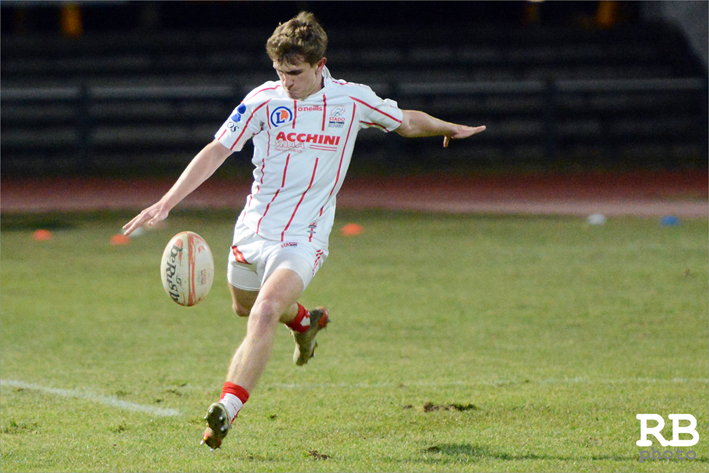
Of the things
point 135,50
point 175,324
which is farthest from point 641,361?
point 135,50

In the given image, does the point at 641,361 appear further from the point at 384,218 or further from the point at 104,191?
the point at 104,191

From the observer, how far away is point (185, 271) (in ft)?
18.2

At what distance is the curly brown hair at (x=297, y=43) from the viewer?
5.18 meters

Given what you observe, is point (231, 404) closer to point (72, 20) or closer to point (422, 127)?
point (422, 127)

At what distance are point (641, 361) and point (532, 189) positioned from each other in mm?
12382

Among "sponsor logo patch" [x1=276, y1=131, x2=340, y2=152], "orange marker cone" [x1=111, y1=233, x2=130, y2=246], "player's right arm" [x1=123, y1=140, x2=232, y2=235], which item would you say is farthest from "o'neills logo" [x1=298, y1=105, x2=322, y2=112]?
"orange marker cone" [x1=111, y1=233, x2=130, y2=246]

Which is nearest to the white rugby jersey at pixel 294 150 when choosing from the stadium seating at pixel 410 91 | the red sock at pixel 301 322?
the red sock at pixel 301 322

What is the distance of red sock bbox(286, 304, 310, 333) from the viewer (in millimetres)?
6164

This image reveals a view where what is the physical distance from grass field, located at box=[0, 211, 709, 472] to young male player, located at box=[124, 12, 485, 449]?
2.97ft

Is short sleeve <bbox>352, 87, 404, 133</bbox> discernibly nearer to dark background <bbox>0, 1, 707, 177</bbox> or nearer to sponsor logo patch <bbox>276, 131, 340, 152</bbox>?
sponsor logo patch <bbox>276, 131, 340, 152</bbox>

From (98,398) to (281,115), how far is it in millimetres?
2173

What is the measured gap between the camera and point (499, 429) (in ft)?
17.9

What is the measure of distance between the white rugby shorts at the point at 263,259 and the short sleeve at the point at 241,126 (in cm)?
50

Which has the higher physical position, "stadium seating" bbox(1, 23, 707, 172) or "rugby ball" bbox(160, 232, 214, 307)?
"rugby ball" bbox(160, 232, 214, 307)
